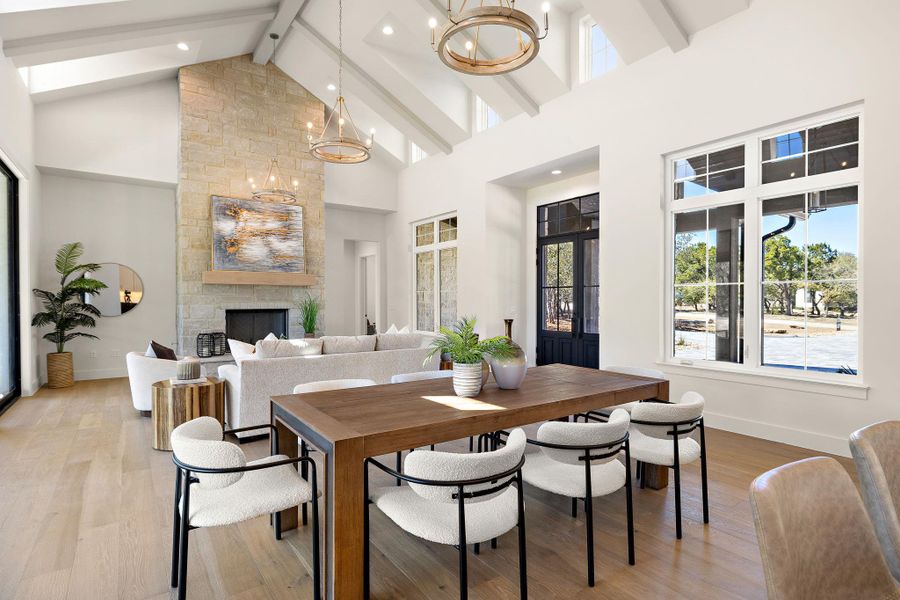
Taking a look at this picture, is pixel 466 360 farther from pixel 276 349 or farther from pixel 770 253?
pixel 770 253

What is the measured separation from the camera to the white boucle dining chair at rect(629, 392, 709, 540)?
93.4 inches

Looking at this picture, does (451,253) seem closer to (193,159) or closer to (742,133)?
(193,159)

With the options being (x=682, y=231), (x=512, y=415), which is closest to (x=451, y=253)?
(x=682, y=231)

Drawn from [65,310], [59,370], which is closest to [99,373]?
[59,370]

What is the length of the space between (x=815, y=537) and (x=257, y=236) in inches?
315

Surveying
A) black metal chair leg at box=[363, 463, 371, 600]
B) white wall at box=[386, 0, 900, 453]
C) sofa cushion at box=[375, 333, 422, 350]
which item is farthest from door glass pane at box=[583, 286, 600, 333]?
black metal chair leg at box=[363, 463, 371, 600]

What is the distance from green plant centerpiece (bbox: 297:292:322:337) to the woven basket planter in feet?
10.4

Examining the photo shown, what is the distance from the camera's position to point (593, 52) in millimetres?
5699

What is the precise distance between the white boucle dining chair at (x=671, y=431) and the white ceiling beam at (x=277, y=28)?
254 inches

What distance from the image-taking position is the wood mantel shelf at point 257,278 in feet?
24.5

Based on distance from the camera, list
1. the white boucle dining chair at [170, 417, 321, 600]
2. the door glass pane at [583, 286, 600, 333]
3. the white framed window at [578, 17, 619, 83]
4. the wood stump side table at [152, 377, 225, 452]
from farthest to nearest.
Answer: the door glass pane at [583, 286, 600, 333] → the white framed window at [578, 17, 619, 83] → the wood stump side table at [152, 377, 225, 452] → the white boucle dining chair at [170, 417, 321, 600]

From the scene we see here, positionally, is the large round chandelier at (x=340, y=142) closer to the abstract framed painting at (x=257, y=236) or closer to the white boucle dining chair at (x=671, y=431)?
the abstract framed painting at (x=257, y=236)

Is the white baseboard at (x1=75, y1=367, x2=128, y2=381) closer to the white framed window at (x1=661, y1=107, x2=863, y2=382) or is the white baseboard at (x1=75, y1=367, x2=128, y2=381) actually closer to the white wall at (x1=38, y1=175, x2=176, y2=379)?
the white wall at (x1=38, y1=175, x2=176, y2=379)

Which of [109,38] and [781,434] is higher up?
[109,38]
